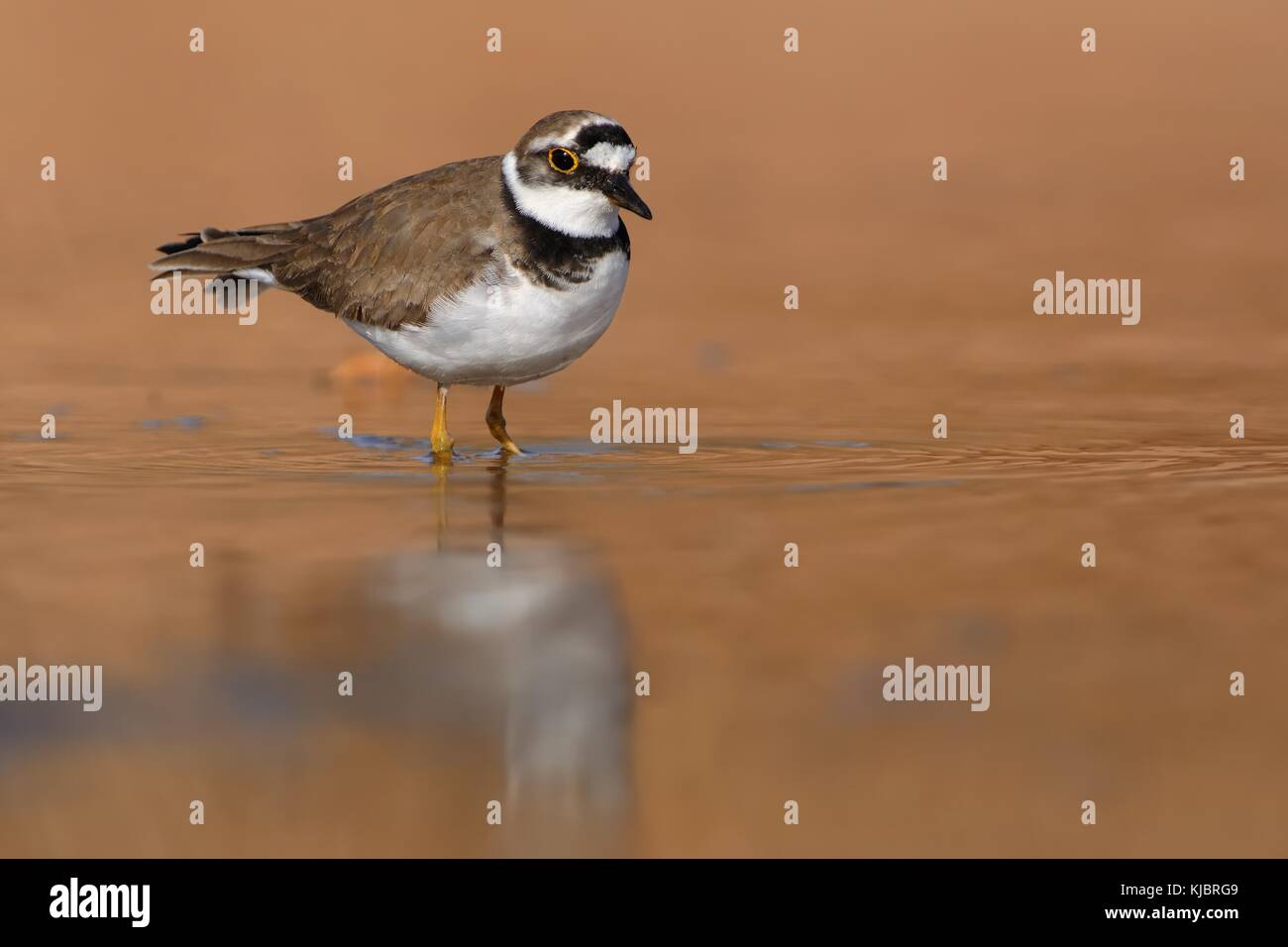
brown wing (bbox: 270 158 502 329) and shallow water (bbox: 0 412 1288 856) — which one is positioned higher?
brown wing (bbox: 270 158 502 329)

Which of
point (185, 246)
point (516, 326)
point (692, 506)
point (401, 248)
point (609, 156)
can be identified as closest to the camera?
point (692, 506)

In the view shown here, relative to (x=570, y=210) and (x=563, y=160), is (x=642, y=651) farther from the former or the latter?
(x=563, y=160)

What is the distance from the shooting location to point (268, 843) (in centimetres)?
458

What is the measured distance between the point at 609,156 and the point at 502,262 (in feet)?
2.37

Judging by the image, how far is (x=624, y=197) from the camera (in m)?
8.73

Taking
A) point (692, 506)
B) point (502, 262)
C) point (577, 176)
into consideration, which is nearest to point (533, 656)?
point (692, 506)

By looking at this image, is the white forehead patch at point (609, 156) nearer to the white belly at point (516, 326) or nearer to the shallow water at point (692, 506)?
the white belly at point (516, 326)

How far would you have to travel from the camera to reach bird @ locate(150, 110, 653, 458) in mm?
8719

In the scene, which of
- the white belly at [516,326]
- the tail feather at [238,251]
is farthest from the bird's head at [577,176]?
the tail feather at [238,251]

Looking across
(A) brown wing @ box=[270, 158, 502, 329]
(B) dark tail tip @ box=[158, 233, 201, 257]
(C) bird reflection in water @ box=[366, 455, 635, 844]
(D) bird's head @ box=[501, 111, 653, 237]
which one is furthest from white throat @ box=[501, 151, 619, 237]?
(B) dark tail tip @ box=[158, 233, 201, 257]

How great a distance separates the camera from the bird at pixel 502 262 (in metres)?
8.72

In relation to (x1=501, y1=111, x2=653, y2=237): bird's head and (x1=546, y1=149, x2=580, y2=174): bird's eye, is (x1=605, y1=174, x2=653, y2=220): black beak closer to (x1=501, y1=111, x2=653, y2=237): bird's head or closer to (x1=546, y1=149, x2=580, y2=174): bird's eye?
(x1=501, y1=111, x2=653, y2=237): bird's head

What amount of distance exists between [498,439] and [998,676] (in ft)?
14.3
